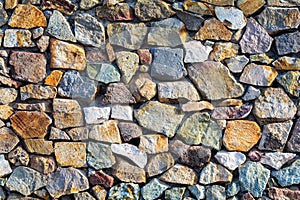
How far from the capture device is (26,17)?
6.91ft

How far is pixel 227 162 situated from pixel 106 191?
0.62m

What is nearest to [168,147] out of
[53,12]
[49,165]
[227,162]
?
A: [227,162]

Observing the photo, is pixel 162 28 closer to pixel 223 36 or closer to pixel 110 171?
pixel 223 36

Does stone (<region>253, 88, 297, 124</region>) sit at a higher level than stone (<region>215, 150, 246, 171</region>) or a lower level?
higher

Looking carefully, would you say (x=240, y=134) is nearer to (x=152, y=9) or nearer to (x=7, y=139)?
(x=152, y=9)

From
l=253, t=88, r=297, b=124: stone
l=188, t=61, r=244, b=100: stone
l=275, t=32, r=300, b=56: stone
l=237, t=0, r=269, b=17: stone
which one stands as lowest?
l=253, t=88, r=297, b=124: stone

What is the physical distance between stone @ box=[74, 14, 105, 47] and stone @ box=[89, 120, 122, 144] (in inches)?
15.7

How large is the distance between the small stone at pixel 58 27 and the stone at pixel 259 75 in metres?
0.87

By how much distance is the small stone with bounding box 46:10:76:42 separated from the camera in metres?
2.11

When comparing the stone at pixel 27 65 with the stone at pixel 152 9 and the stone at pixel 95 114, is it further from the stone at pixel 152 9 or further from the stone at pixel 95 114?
the stone at pixel 152 9

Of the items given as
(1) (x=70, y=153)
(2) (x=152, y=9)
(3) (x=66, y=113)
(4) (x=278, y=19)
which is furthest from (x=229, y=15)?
(1) (x=70, y=153)

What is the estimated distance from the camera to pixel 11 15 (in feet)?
6.95

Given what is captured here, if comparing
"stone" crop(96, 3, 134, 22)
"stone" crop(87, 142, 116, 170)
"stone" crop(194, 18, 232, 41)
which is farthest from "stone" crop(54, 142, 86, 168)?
"stone" crop(194, 18, 232, 41)

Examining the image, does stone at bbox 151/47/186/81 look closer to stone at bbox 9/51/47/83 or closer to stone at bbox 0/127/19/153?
stone at bbox 9/51/47/83
